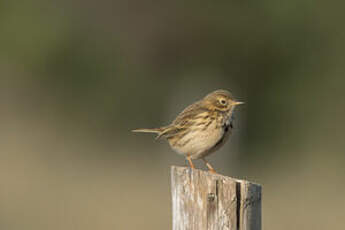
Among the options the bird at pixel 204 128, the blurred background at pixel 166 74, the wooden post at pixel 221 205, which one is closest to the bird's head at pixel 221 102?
the bird at pixel 204 128

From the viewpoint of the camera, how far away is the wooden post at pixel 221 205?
5168 mm

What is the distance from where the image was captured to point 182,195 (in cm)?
546

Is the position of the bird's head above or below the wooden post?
above

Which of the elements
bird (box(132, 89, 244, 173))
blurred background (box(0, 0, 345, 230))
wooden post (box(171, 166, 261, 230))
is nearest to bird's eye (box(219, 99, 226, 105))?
bird (box(132, 89, 244, 173))

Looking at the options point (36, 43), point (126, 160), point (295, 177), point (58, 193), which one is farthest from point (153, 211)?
point (36, 43)

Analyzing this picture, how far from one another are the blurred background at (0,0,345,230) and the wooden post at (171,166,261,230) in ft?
56.3

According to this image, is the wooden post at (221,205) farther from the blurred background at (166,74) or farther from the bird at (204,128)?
the blurred background at (166,74)

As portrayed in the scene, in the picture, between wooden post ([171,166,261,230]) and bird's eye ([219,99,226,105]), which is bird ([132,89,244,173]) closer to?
bird's eye ([219,99,226,105])

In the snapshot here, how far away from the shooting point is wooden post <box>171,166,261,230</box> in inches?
203

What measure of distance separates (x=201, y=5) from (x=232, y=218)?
23.6 m

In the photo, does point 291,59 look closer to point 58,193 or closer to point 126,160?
point 126,160

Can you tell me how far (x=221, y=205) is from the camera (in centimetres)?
519

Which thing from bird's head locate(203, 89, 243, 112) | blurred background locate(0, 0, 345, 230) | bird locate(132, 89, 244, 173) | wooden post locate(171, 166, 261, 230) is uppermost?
blurred background locate(0, 0, 345, 230)

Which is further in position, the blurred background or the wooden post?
the blurred background
